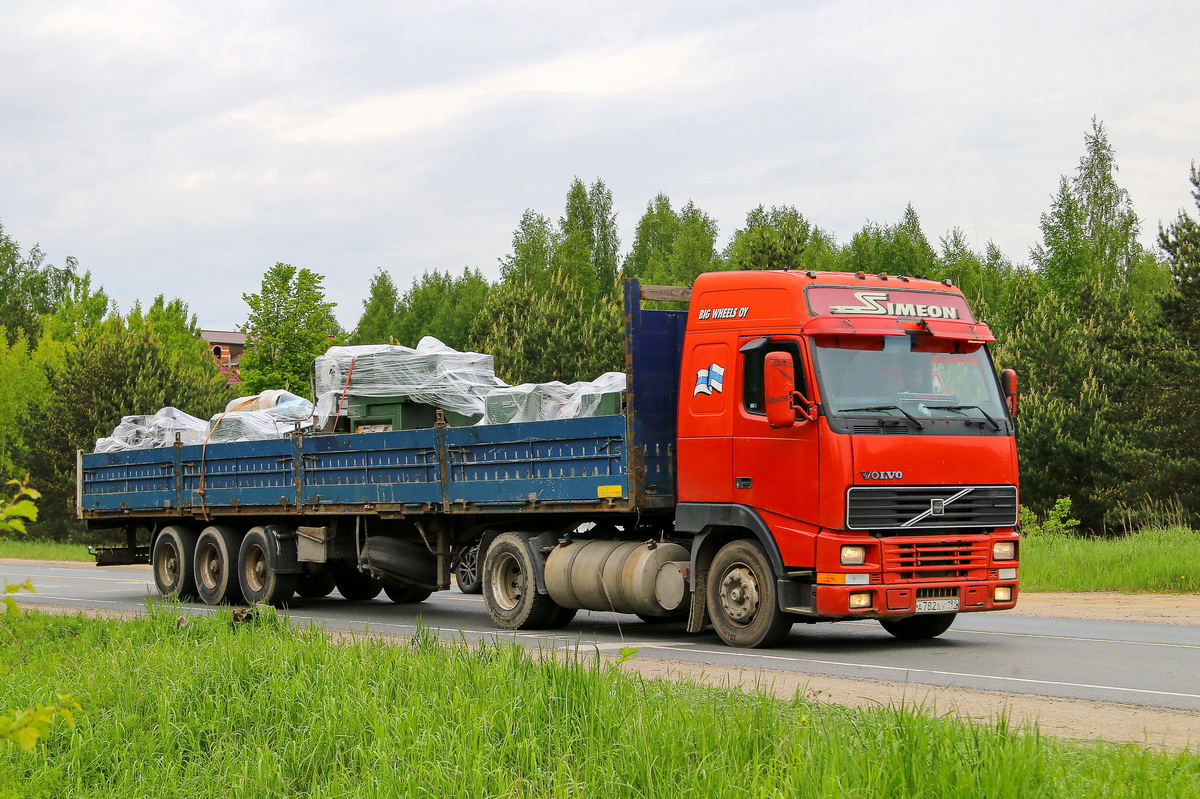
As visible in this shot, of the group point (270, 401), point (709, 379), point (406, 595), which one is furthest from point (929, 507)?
point (270, 401)

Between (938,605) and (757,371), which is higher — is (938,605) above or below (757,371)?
below

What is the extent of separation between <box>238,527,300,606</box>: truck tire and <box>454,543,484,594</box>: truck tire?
2.27 meters

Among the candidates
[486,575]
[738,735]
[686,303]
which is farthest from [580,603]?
[738,735]

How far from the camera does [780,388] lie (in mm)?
10594

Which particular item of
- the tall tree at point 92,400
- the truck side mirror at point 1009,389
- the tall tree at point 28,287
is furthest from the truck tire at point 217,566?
the tall tree at point 28,287

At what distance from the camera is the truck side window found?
11.0 m

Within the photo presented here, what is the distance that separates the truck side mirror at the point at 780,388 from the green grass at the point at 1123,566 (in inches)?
378

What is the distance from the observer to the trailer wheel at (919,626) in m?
12.1

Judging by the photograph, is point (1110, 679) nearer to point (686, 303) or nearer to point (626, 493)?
point (626, 493)

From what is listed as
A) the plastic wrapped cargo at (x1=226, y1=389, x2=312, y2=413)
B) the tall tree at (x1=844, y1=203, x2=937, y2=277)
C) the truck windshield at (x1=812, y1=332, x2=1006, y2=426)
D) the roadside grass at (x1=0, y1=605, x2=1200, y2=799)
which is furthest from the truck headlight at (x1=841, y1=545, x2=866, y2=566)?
the tall tree at (x1=844, y1=203, x2=937, y2=277)

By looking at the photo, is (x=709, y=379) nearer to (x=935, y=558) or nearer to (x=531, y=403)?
(x=935, y=558)

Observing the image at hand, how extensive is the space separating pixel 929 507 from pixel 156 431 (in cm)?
1340

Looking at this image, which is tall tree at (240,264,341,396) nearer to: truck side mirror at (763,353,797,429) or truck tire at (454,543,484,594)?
truck tire at (454,543,484,594)

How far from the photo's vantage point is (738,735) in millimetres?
5988
